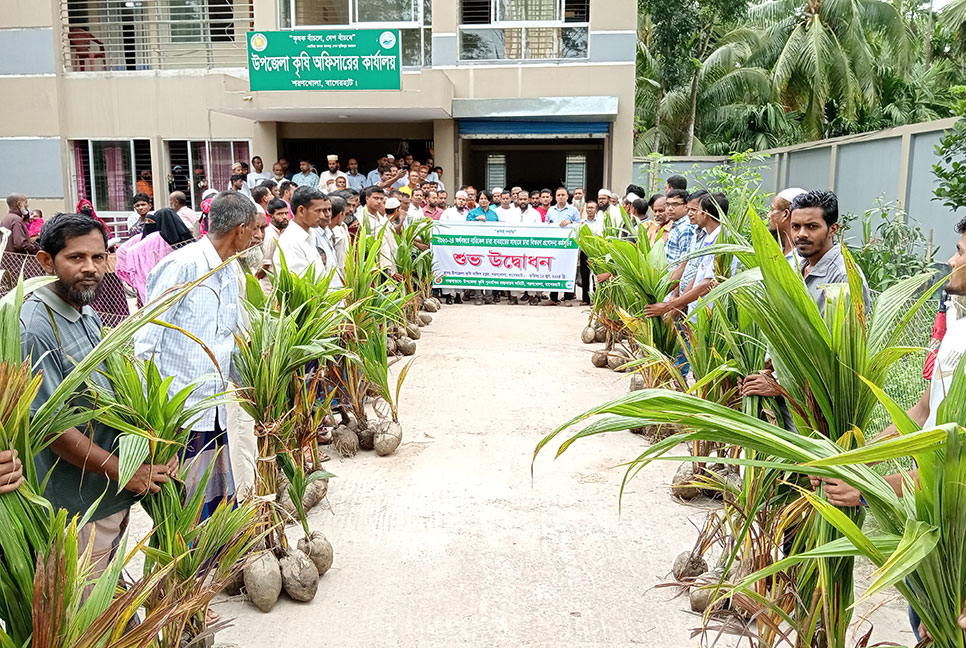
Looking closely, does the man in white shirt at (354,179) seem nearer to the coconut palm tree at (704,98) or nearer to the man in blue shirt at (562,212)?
the man in blue shirt at (562,212)

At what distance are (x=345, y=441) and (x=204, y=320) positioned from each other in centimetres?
192

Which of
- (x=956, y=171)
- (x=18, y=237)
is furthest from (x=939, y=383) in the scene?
(x=18, y=237)

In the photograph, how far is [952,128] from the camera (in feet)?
23.3

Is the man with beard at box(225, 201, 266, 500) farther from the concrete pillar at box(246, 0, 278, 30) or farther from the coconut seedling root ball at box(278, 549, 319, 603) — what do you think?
the concrete pillar at box(246, 0, 278, 30)

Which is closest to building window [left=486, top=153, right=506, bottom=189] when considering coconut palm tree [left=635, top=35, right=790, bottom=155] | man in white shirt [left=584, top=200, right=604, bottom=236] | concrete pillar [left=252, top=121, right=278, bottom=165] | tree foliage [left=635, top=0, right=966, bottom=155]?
tree foliage [left=635, top=0, right=966, bottom=155]

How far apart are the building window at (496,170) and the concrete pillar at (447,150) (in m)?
3.37

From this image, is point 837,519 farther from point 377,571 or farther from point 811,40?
point 811,40

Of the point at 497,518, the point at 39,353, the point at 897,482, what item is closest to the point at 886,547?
the point at 897,482

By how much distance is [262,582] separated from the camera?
10.3ft

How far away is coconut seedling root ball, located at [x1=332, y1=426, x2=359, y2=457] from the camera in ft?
16.1

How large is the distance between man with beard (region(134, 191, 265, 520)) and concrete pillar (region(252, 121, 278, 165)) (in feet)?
40.5

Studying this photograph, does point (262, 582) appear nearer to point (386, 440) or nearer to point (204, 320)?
point (204, 320)

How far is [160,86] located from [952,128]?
43.3 feet

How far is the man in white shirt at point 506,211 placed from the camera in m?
11.3
